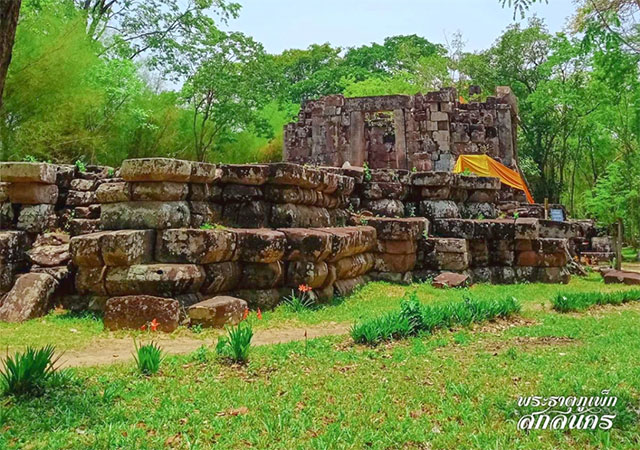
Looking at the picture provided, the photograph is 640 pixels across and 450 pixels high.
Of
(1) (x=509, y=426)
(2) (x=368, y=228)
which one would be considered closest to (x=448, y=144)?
(2) (x=368, y=228)

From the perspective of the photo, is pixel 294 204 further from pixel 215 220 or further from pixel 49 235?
pixel 49 235

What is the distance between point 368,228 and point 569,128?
23434 mm

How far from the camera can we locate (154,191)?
697 cm

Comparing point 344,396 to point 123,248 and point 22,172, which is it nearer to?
point 123,248

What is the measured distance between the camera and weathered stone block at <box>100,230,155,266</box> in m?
6.39

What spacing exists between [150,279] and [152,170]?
152cm

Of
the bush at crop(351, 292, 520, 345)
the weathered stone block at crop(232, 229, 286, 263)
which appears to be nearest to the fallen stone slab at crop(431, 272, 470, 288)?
the bush at crop(351, 292, 520, 345)

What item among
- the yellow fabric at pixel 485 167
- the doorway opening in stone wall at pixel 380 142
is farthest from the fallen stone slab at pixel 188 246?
the doorway opening in stone wall at pixel 380 142

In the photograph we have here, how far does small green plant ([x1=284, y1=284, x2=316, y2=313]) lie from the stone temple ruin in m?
0.16

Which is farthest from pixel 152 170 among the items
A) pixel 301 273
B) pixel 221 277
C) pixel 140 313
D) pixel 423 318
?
pixel 423 318

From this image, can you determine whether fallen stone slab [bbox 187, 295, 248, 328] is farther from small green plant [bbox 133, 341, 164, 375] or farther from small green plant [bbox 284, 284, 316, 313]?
small green plant [bbox 133, 341, 164, 375]

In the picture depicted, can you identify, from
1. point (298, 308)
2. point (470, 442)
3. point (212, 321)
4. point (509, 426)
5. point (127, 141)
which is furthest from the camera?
point (127, 141)

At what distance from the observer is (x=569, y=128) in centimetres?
2870

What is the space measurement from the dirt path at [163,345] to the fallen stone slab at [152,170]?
2323 millimetres
